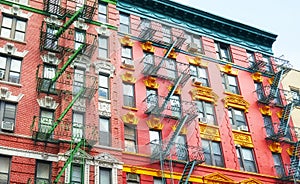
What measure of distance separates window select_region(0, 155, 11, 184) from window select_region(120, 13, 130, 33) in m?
13.8

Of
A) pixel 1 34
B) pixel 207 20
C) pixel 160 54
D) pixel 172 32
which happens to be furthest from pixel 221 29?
pixel 1 34

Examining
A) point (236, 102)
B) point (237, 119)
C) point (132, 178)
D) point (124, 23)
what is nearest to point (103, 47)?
point (124, 23)

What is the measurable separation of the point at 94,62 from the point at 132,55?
12.9 ft

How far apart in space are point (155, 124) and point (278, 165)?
33.9 feet

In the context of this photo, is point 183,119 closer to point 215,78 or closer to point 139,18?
point 215,78

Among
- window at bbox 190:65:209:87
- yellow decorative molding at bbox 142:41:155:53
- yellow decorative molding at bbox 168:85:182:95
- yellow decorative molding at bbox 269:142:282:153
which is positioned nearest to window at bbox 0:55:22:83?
yellow decorative molding at bbox 142:41:155:53

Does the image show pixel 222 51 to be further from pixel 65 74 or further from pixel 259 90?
pixel 65 74

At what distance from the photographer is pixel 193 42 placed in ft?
111

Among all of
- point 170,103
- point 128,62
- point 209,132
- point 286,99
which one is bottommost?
point 209,132

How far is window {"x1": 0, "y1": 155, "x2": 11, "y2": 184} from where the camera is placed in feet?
68.0

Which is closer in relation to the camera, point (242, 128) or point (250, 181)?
point (250, 181)

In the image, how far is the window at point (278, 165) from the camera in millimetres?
30642

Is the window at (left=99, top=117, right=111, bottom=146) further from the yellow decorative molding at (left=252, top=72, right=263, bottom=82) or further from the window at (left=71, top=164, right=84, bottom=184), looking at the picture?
the yellow decorative molding at (left=252, top=72, right=263, bottom=82)

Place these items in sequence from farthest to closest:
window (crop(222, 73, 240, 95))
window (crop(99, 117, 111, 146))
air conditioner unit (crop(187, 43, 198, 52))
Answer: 1. window (crop(222, 73, 240, 95))
2. air conditioner unit (crop(187, 43, 198, 52))
3. window (crop(99, 117, 111, 146))
